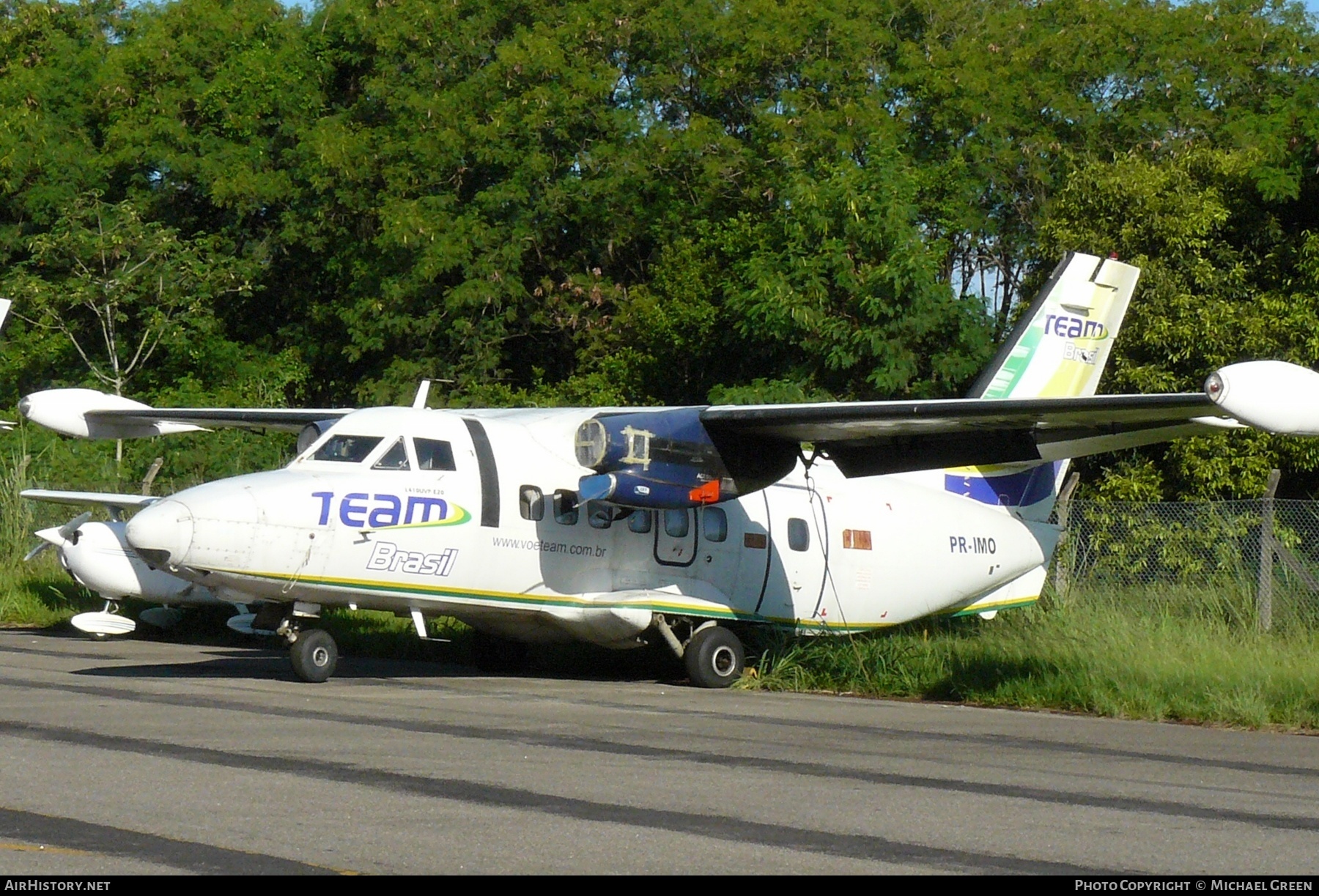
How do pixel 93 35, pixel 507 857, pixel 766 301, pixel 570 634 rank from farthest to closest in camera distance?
1. pixel 93 35
2. pixel 766 301
3. pixel 570 634
4. pixel 507 857

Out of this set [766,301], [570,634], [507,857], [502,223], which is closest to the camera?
[507,857]

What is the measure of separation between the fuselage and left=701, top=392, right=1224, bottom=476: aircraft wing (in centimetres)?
109

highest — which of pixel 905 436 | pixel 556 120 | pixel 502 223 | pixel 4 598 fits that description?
pixel 556 120

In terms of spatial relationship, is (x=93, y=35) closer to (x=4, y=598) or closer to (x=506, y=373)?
(x=506, y=373)

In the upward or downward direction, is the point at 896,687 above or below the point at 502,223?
below

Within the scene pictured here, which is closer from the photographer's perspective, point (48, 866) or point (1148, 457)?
point (48, 866)

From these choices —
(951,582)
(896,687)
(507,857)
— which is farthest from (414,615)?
(507,857)

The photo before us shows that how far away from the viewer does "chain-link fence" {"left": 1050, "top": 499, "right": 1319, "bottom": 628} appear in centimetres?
1638

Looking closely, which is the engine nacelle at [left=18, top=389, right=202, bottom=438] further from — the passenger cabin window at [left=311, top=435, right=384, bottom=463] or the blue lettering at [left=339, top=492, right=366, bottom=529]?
the blue lettering at [left=339, top=492, right=366, bottom=529]

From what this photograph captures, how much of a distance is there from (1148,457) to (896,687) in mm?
9974

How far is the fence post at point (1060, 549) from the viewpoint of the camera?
19.3 metres

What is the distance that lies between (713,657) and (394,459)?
3767 millimetres

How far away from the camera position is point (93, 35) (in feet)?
141

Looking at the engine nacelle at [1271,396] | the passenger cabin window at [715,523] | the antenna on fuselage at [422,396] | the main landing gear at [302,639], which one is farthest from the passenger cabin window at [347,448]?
the engine nacelle at [1271,396]
